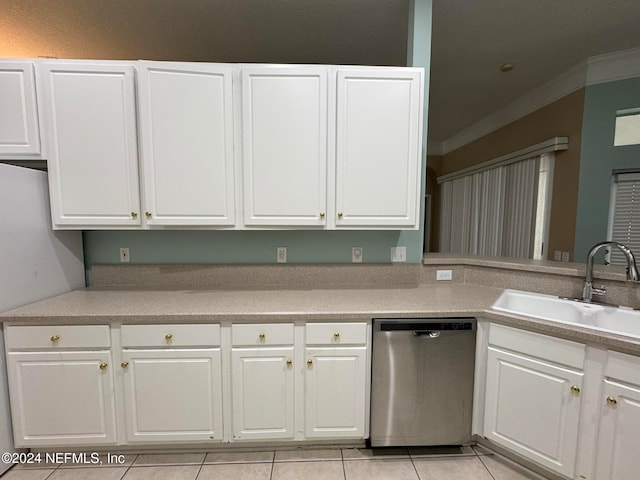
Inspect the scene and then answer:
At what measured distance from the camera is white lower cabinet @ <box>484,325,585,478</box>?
4.28ft

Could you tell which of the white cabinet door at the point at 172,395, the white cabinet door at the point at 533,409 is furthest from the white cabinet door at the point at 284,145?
the white cabinet door at the point at 533,409

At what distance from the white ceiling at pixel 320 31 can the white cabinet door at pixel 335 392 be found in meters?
2.21

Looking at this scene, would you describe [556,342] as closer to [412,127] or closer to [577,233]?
[412,127]

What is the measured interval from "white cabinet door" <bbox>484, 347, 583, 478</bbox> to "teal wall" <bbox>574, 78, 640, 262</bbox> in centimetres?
191

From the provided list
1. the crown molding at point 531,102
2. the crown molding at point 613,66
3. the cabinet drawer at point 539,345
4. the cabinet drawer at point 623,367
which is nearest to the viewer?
the cabinet drawer at point 623,367

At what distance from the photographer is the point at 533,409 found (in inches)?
55.1

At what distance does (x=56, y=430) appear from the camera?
4.86 ft

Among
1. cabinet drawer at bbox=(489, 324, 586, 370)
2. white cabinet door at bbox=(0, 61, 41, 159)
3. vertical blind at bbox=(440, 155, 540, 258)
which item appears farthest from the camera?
vertical blind at bbox=(440, 155, 540, 258)

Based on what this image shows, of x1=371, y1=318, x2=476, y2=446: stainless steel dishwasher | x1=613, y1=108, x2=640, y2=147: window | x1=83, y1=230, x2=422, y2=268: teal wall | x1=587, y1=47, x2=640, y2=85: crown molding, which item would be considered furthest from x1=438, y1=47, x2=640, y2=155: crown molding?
x1=371, y1=318, x2=476, y2=446: stainless steel dishwasher

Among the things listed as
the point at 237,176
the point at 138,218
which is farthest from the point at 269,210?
the point at 138,218

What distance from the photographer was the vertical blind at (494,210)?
311 centimetres

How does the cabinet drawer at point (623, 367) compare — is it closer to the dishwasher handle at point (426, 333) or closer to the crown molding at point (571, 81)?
the dishwasher handle at point (426, 333)

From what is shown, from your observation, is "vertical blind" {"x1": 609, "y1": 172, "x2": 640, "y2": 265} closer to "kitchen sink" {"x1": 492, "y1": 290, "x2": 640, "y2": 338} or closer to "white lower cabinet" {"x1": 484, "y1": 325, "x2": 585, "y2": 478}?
"kitchen sink" {"x1": 492, "y1": 290, "x2": 640, "y2": 338}

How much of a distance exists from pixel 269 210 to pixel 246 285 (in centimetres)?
63
